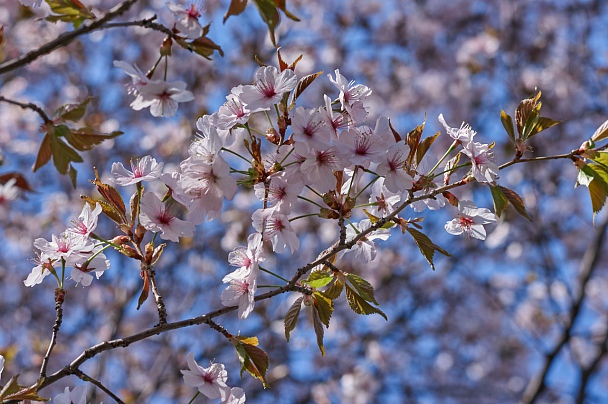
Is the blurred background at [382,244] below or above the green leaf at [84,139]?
below

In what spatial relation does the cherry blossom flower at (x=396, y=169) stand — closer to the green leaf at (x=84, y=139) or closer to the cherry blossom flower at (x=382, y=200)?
the cherry blossom flower at (x=382, y=200)

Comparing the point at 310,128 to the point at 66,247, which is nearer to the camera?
the point at 310,128

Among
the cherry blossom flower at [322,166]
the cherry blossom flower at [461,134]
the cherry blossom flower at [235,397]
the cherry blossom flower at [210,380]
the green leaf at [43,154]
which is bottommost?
the cherry blossom flower at [235,397]

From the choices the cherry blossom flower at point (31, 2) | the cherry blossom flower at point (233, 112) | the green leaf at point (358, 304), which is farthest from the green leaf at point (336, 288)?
the cherry blossom flower at point (31, 2)

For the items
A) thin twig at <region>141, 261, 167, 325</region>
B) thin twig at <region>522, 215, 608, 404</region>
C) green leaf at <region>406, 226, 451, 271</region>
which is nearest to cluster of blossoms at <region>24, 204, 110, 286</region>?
thin twig at <region>141, 261, 167, 325</region>

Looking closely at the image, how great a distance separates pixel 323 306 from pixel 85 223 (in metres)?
0.52

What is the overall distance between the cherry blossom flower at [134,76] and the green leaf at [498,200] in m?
0.71

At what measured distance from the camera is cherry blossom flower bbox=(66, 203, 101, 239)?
1329 millimetres

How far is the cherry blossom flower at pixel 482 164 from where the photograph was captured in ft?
4.12

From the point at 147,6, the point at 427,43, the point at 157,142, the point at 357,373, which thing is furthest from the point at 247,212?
the point at 427,43

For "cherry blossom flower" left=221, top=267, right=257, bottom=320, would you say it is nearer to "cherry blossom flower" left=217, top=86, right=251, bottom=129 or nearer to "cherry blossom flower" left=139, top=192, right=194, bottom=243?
"cherry blossom flower" left=139, top=192, right=194, bottom=243

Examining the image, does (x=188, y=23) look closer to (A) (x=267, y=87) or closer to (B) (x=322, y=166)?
(A) (x=267, y=87)

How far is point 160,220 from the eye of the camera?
4.40ft

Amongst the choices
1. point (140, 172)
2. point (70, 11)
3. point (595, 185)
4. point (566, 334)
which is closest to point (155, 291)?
point (140, 172)
